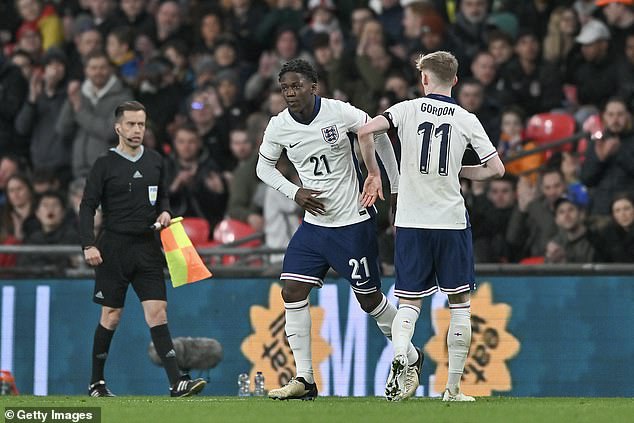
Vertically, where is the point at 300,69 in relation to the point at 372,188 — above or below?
above

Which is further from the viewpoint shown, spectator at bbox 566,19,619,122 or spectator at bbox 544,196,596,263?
spectator at bbox 566,19,619,122

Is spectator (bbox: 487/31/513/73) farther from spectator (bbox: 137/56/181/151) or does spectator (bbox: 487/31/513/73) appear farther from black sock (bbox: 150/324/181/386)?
black sock (bbox: 150/324/181/386)

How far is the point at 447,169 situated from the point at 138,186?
3.13 m

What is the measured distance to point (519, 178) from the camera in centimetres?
1595

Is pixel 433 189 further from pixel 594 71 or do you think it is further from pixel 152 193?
pixel 594 71

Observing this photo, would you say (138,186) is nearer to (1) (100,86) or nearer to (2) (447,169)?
(2) (447,169)

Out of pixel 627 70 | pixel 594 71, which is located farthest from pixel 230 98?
pixel 627 70

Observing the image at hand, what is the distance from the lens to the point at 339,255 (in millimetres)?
10977

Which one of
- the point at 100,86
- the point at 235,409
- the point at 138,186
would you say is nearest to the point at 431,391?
the point at 138,186

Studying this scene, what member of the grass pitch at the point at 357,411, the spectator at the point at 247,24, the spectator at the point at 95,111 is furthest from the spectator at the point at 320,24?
the grass pitch at the point at 357,411

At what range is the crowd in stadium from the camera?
51.3 feet

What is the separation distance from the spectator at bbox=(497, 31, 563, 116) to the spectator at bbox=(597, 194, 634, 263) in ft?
10.2

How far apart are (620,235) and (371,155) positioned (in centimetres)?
477

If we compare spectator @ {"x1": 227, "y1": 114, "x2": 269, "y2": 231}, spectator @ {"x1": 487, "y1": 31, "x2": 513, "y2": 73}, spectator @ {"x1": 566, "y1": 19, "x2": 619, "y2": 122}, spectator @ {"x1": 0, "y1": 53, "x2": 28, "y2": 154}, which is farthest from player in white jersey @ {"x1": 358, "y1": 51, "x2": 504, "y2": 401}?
spectator @ {"x1": 0, "y1": 53, "x2": 28, "y2": 154}
